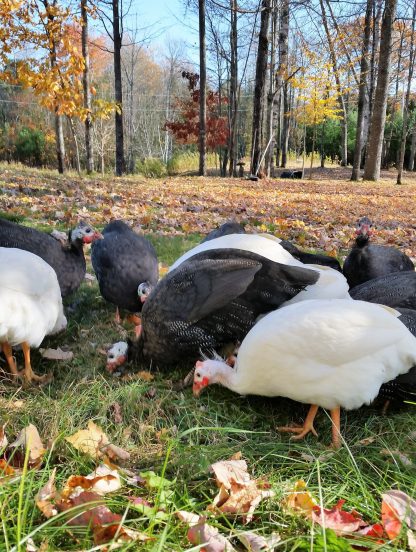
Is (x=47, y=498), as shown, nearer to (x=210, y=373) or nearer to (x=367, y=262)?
(x=210, y=373)

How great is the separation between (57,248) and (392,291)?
2.49 meters

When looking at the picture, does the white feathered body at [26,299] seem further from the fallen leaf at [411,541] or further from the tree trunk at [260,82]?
the tree trunk at [260,82]

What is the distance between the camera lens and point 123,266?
3721 mm

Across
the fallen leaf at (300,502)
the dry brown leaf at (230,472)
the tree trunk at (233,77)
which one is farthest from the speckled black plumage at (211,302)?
the tree trunk at (233,77)

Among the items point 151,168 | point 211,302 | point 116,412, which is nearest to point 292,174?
point 151,168

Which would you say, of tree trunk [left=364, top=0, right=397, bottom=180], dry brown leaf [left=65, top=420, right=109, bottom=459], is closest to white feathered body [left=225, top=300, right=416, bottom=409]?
dry brown leaf [left=65, top=420, right=109, bottom=459]

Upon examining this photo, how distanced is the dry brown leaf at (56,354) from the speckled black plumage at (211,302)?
1.34 ft

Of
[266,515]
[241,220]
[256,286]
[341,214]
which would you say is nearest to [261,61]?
[341,214]

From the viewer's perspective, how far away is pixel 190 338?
109 inches

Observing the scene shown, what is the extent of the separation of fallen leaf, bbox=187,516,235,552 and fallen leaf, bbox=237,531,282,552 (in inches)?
1.9

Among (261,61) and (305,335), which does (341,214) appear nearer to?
(305,335)

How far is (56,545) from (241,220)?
5.91m

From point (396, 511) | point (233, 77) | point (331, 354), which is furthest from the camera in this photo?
point (233, 77)

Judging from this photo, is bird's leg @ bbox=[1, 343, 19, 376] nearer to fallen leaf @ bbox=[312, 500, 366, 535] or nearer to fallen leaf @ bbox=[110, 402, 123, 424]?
fallen leaf @ bbox=[110, 402, 123, 424]
